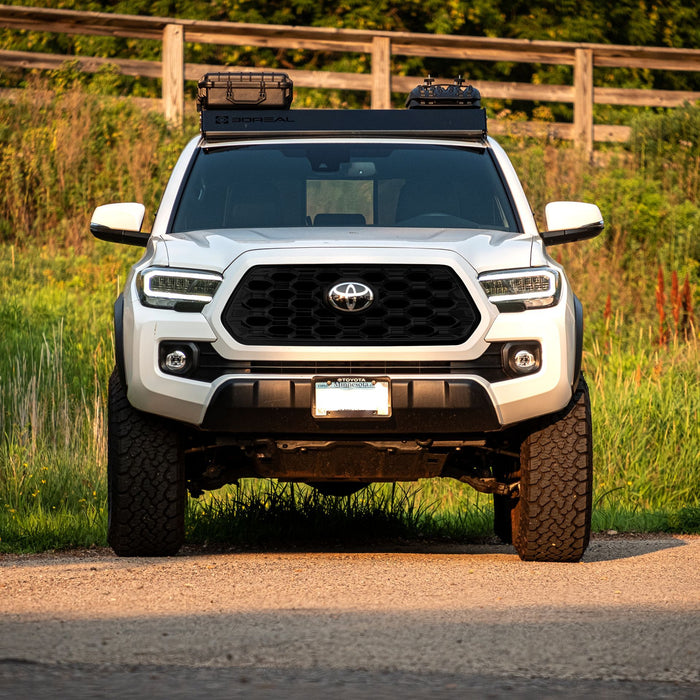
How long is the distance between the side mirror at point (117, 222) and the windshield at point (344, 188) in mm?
215

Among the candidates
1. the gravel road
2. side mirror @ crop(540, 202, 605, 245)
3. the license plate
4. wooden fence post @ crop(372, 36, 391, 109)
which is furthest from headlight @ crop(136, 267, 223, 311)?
wooden fence post @ crop(372, 36, 391, 109)

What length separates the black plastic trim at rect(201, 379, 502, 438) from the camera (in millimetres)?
6867

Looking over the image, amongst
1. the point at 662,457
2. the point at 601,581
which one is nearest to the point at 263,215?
the point at 601,581

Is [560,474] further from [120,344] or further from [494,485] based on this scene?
[120,344]

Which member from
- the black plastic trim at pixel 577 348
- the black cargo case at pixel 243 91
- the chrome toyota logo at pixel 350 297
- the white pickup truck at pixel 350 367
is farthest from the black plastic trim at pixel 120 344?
the black plastic trim at pixel 577 348

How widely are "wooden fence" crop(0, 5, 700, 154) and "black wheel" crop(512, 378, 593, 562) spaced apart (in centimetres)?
1413

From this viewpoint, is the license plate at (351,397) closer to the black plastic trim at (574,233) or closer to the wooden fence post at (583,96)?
the black plastic trim at (574,233)

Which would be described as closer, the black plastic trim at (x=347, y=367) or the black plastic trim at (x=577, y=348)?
the black plastic trim at (x=347, y=367)

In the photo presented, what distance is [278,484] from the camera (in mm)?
9617

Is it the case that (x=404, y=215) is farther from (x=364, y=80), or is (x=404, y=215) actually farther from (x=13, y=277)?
(x=364, y=80)

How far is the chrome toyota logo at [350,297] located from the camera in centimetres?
696

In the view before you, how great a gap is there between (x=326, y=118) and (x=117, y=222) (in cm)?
153

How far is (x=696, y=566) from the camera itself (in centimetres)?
754

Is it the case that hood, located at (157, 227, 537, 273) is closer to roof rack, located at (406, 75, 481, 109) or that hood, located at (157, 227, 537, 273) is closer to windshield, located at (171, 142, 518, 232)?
windshield, located at (171, 142, 518, 232)
